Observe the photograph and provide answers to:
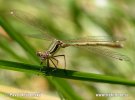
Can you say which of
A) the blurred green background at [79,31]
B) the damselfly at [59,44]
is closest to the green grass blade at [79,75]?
the damselfly at [59,44]

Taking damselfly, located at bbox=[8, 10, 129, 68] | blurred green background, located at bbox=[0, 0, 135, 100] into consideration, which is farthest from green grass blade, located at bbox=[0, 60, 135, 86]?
blurred green background, located at bbox=[0, 0, 135, 100]

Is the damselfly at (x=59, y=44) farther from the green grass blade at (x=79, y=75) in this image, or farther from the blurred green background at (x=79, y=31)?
the blurred green background at (x=79, y=31)

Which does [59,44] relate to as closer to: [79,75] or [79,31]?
[79,75]

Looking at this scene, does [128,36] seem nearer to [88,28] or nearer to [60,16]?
[88,28]

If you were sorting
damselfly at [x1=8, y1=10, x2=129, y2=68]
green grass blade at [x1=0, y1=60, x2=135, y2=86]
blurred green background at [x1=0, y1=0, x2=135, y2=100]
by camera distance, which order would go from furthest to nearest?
blurred green background at [x1=0, y1=0, x2=135, y2=100] < damselfly at [x1=8, y1=10, x2=129, y2=68] < green grass blade at [x1=0, y1=60, x2=135, y2=86]

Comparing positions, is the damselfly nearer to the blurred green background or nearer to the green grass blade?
the green grass blade

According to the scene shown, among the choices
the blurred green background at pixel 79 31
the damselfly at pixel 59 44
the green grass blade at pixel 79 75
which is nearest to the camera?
the green grass blade at pixel 79 75

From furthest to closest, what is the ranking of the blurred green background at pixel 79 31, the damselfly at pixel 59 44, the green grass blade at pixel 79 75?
the blurred green background at pixel 79 31 → the damselfly at pixel 59 44 → the green grass blade at pixel 79 75

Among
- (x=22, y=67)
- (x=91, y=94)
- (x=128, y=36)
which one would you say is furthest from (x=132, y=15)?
(x=22, y=67)

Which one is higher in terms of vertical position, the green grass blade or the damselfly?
the damselfly
